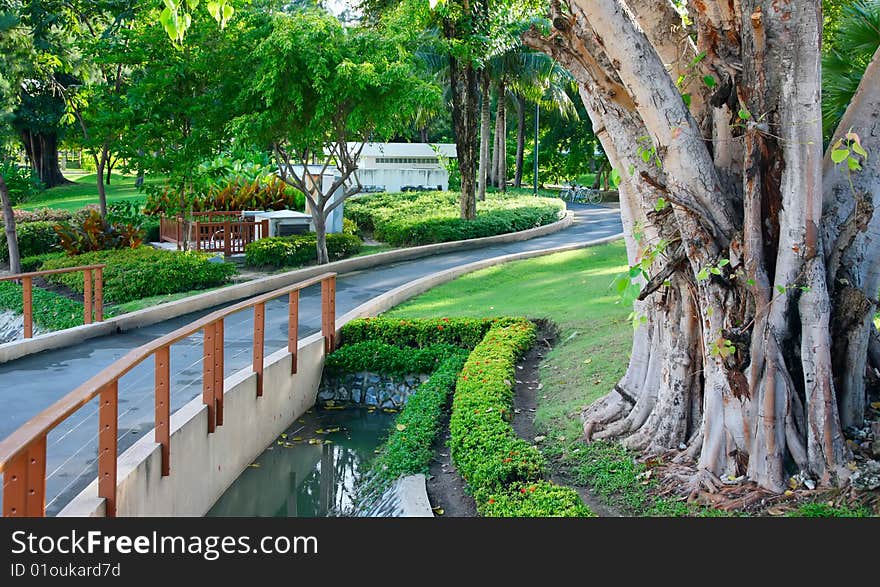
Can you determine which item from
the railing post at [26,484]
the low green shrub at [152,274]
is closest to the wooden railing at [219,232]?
the low green shrub at [152,274]

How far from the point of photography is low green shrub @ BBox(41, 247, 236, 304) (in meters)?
17.7

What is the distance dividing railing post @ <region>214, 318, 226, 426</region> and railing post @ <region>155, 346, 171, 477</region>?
1245mm

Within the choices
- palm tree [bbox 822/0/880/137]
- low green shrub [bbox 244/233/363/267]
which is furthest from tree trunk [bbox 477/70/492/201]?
palm tree [bbox 822/0/880/137]

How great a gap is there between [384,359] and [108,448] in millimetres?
6332

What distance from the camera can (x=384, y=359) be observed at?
1198 centimetres

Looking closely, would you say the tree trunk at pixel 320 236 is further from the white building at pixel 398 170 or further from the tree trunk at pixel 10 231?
the white building at pixel 398 170

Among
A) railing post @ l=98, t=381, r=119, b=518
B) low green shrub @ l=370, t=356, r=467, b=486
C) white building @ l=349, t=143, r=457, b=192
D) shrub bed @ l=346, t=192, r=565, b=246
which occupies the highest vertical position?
white building @ l=349, t=143, r=457, b=192

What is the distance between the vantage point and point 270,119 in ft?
62.9

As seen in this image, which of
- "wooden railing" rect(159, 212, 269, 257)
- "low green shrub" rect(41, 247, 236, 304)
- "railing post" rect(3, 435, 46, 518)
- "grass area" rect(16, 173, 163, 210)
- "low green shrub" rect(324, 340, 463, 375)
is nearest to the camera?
"railing post" rect(3, 435, 46, 518)

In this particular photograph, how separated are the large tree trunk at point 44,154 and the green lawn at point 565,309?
3299 centimetres

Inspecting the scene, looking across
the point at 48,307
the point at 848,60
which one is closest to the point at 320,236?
the point at 48,307

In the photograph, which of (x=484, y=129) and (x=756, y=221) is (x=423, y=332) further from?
(x=484, y=129)

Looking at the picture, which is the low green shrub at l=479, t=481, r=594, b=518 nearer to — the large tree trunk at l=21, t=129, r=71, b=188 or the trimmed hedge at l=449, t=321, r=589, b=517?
the trimmed hedge at l=449, t=321, r=589, b=517

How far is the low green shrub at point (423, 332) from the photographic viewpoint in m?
12.7
